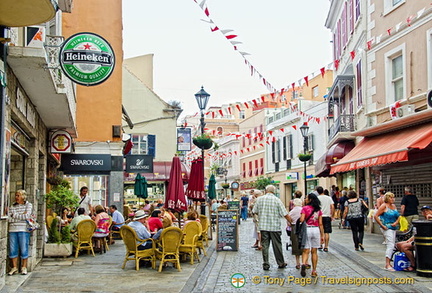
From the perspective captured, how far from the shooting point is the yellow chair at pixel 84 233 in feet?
45.9

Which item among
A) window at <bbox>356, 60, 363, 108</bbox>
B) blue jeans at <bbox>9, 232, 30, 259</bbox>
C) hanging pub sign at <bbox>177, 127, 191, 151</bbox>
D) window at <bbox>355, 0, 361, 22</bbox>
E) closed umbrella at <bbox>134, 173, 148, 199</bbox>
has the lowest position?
blue jeans at <bbox>9, 232, 30, 259</bbox>

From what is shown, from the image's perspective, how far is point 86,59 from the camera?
10.1 m

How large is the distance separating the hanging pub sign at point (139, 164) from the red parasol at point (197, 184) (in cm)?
540

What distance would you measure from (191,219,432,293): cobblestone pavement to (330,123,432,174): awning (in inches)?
97.8

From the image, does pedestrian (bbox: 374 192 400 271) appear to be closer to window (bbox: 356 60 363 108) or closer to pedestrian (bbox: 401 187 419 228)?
pedestrian (bbox: 401 187 419 228)

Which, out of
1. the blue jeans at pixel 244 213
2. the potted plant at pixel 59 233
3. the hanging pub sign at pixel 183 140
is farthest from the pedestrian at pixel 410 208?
the blue jeans at pixel 244 213

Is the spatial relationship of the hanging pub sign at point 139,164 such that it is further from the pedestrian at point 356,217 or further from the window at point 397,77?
the pedestrian at point 356,217

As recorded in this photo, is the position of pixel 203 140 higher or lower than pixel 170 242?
higher

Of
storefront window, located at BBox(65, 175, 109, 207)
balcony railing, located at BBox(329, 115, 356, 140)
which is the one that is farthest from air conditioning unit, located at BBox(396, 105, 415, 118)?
storefront window, located at BBox(65, 175, 109, 207)

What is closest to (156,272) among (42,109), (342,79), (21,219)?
(21,219)

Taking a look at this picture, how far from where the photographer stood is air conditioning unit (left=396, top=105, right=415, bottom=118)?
1680 cm

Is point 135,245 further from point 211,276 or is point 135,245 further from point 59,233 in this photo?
point 59,233

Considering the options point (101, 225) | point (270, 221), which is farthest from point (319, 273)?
point (101, 225)

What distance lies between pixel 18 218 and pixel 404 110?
11.7 meters
